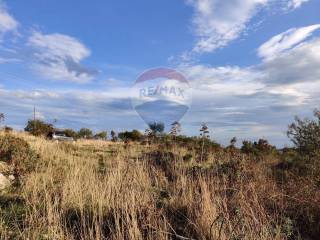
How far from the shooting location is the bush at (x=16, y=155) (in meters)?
10.5

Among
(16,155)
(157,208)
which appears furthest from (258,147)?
(157,208)

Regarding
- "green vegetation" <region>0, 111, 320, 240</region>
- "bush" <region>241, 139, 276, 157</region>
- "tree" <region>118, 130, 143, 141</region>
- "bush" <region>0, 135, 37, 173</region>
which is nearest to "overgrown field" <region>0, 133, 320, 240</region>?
"green vegetation" <region>0, 111, 320, 240</region>

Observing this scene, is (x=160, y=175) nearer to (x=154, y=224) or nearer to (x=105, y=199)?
(x=105, y=199)

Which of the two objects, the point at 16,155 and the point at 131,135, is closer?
the point at 16,155

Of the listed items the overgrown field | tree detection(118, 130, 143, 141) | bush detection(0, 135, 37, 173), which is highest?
tree detection(118, 130, 143, 141)

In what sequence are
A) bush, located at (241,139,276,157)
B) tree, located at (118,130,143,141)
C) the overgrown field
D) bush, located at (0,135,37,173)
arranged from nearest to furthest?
the overgrown field → bush, located at (0,135,37,173) → bush, located at (241,139,276,157) → tree, located at (118,130,143,141)

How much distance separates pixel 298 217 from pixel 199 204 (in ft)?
5.85

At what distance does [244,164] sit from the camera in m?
9.98

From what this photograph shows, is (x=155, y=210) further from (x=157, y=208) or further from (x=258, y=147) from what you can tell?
(x=258, y=147)

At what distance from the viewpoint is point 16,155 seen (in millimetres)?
11086

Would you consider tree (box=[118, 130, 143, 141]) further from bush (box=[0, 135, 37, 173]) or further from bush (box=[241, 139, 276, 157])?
bush (box=[0, 135, 37, 173])

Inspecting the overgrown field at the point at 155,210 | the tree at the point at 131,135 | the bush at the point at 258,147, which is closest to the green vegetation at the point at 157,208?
the overgrown field at the point at 155,210

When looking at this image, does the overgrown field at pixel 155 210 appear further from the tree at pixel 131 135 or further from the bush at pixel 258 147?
the tree at pixel 131 135

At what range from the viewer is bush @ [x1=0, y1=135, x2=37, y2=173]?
1047 cm
